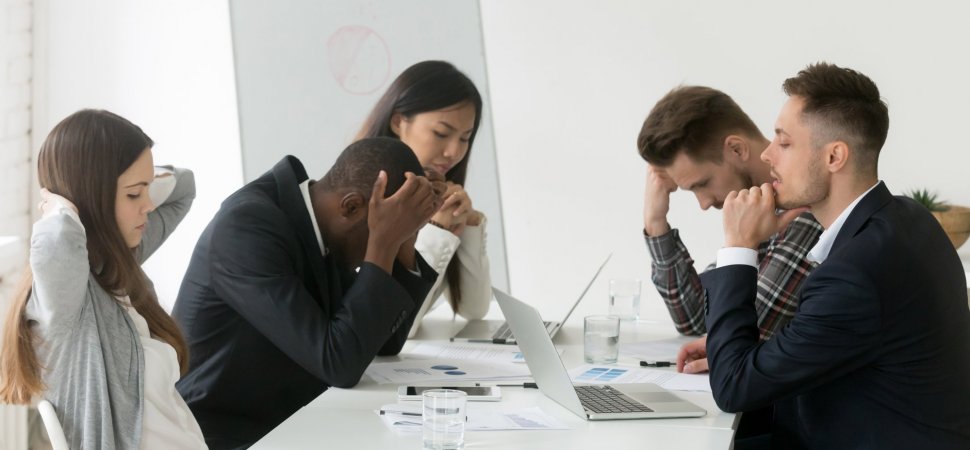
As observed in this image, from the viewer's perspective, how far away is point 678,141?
8.29ft

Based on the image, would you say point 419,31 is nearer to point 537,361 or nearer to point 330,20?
point 330,20

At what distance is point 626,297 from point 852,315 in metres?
1.20

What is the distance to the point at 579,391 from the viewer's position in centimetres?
190

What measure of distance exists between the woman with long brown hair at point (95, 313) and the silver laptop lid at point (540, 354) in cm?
58

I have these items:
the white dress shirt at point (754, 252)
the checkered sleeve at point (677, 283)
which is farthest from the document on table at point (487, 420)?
the checkered sleeve at point (677, 283)

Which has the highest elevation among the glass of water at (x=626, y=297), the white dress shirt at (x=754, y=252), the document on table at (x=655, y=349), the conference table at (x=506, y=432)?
the white dress shirt at (x=754, y=252)

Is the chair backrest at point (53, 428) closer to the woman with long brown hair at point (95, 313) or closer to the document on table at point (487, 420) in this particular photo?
the woman with long brown hair at point (95, 313)

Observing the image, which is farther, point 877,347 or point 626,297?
point 626,297

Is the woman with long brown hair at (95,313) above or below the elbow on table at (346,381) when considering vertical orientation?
above

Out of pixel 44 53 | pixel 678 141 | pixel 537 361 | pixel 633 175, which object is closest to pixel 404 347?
pixel 537 361

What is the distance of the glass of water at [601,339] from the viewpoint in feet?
7.30

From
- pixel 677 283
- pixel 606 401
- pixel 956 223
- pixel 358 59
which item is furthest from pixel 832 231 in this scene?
pixel 358 59

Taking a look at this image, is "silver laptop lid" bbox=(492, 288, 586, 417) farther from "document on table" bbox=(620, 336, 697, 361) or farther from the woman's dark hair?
the woman's dark hair

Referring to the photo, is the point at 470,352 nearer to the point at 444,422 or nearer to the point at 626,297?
the point at 626,297
